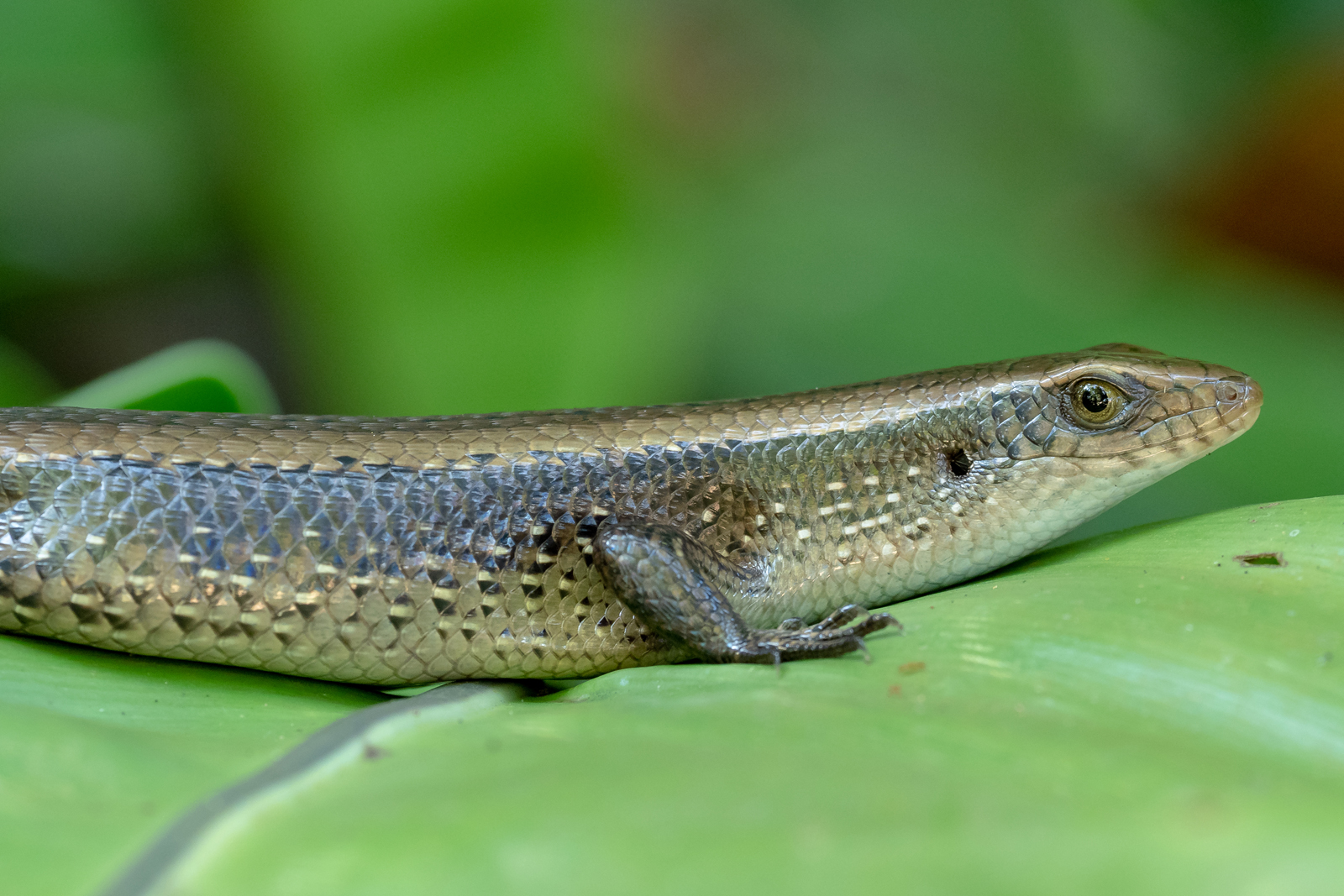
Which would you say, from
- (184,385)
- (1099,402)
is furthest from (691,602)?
(184,385)

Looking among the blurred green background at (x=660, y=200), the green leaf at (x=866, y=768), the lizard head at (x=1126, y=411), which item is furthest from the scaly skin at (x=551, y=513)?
the blurred green background at (x=660, y=200)

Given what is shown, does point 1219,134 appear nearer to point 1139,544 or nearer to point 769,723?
point 1139,544

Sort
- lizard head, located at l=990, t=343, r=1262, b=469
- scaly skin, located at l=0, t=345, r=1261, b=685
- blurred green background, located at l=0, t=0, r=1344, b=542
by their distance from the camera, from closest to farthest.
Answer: scaly skin, located at l=0, t=345, r=1261, b=685, lizard head, located at l=990, t=343, r=1262, b=469, blurred green background, located at l=0, t=0, r=1344, b=542

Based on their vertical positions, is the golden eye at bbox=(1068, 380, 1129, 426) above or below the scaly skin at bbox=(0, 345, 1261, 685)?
above

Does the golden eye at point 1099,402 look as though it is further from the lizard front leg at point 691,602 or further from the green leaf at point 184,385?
the green leaf at point 184,385

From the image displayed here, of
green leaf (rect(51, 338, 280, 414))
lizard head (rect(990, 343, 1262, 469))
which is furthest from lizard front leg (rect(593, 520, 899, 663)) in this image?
green leaf (rect(51, 338, 280, 414))

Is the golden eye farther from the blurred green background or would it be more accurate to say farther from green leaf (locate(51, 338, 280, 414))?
green leaf (locate(51, 338, 280, 414))

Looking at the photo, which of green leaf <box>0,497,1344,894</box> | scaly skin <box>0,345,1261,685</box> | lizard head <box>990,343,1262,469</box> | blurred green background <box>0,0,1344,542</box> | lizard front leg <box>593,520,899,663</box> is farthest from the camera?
blurred green background <box>0,0,1344,542</box>

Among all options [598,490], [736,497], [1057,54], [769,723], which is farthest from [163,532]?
[1057,54]
